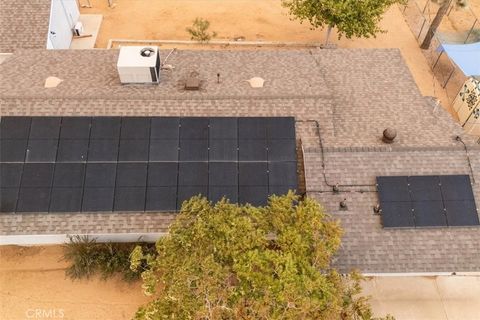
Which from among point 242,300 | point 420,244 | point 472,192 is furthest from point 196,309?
point 472,192

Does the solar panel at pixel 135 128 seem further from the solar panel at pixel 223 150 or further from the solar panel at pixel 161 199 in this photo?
the solar panel at pixel 223 150

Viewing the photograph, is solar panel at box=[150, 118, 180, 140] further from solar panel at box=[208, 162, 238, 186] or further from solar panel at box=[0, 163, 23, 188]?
solar panel at box=[0, 163, 23, 188]

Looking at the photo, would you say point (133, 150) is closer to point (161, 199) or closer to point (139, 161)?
point (139, 161)

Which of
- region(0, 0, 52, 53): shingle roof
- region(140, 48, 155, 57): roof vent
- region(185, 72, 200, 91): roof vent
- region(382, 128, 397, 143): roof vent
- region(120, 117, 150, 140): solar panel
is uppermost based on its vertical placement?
region(0, 0, 52, 53): shingle roof

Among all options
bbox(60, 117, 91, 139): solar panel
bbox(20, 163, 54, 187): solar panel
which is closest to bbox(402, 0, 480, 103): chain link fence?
bbox(60, 117, 91, 139): solar panel

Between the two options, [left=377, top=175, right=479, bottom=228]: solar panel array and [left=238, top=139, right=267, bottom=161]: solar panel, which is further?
[left=238, top=139, right=267, bottom=161]: solar panel

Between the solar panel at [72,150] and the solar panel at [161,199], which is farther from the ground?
the solar panel at [72,150]

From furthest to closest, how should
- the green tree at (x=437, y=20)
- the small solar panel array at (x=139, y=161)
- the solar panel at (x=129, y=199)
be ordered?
the green tree at (x=437, y=20), the small solar panel array at (x=139, y=161), the solar panel at (x=129, y=199)

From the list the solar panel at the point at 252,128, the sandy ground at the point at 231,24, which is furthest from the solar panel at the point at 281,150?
the sandy ground at the point at 231,24
